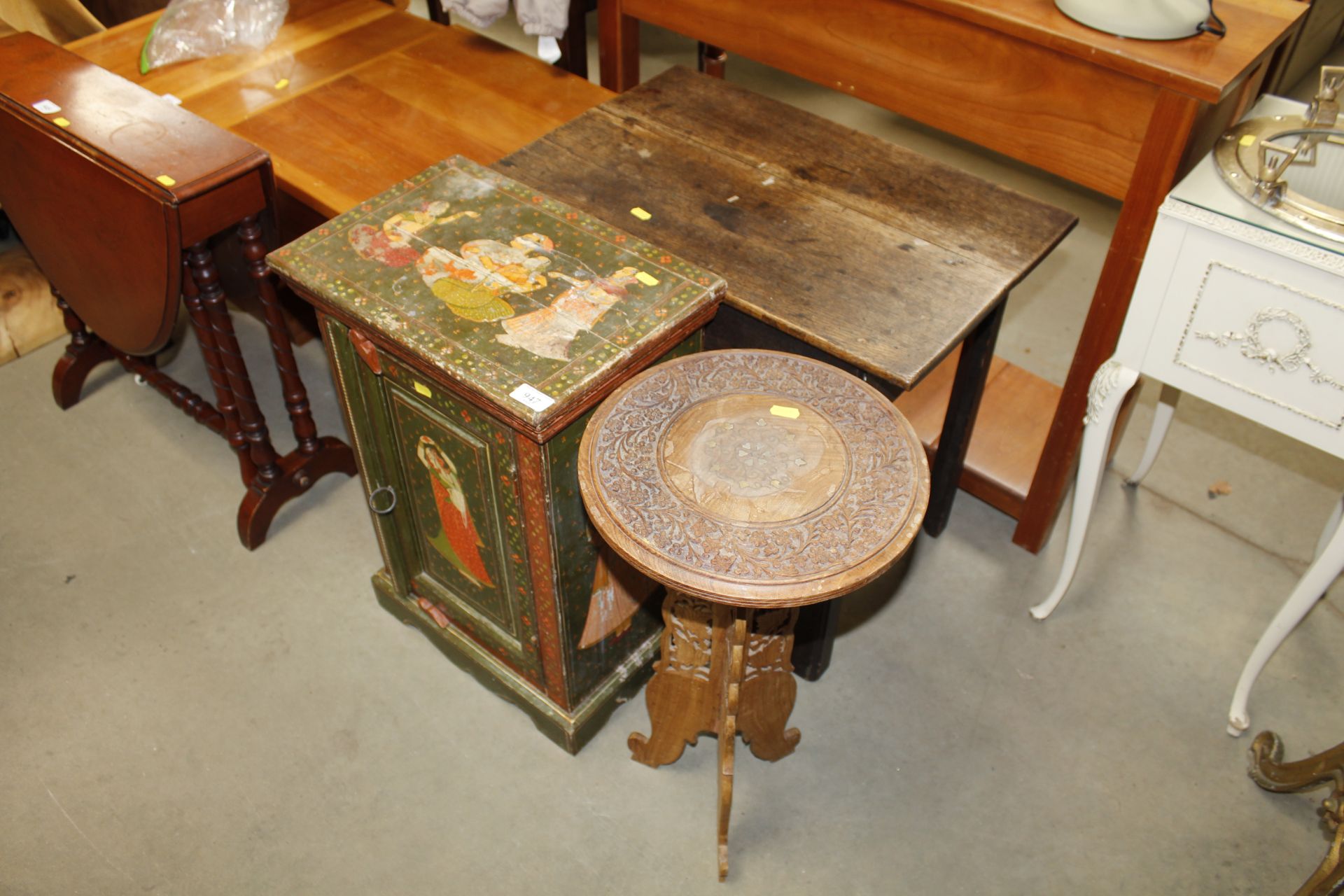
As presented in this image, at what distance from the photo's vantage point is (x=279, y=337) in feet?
7.36

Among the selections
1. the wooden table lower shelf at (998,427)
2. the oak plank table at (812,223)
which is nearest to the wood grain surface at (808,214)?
the oak plank table at (812,223)

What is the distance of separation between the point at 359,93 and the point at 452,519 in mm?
1131

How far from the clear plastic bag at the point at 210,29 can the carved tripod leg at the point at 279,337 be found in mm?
676

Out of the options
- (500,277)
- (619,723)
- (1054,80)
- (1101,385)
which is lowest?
(619,723)

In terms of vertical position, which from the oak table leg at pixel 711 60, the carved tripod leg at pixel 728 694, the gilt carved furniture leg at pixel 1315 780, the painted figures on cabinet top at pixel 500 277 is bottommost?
the gilt carved furniture leg at pixel 1315 780

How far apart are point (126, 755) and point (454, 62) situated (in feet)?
5.70

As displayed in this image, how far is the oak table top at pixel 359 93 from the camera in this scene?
86.9 inches

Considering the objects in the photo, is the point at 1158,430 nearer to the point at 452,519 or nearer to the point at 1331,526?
the point at 1331,526

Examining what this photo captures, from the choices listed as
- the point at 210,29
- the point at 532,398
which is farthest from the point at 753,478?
the point at 210,29

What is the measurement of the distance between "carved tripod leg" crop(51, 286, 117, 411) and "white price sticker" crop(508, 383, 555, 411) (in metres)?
1.80

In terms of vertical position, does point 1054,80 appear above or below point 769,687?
above

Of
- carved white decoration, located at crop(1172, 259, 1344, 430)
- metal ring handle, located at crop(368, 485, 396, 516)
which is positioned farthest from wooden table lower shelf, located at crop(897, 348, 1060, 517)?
metal ring handle, located at crop(368, 485, 396, 516)

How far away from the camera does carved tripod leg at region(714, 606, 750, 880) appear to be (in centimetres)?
163

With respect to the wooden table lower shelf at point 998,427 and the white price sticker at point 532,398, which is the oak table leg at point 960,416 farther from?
the white price sticker at point 532,398
